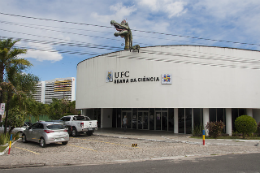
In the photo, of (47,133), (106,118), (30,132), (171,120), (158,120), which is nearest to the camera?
(47,133)

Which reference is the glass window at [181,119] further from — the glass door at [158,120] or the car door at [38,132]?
the car door at [38,132]

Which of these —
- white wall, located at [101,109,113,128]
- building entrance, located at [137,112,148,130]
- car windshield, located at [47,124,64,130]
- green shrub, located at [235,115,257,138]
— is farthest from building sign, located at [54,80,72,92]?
green shrub, located at [235,115,257,138]

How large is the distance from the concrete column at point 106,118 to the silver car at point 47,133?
1268 centimetres

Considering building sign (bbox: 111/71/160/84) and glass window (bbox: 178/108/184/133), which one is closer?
building sign (bbox: 111/71/160/84)


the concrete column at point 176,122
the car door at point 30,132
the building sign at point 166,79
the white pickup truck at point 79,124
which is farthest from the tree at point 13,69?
the concrete column at point 176,122

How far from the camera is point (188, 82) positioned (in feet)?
62.1

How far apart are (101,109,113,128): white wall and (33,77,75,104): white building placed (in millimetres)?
139843

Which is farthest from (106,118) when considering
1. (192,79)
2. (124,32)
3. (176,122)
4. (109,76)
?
(192,79)

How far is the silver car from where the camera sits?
1341cm

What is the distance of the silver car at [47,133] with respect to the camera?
528 inches

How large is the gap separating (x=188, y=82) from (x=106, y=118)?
12.8 meters

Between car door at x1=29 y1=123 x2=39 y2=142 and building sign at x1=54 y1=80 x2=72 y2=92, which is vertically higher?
building sign at x1=54 y1=80 x2=72 y2=92

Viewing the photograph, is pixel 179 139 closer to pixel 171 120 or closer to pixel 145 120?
pixel 171 120

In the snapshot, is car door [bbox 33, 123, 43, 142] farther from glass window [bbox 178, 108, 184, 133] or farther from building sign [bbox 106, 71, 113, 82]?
glass window [bbox 178, 108, 184, 133]
